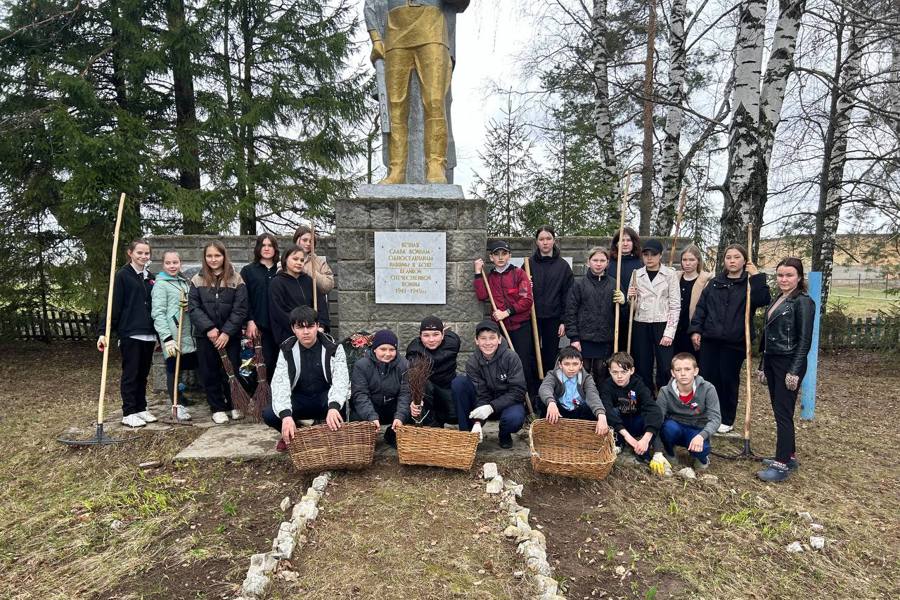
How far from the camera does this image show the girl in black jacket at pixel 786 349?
11.9 ft

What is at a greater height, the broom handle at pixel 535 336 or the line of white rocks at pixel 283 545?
the broom handle at pixel 535 336

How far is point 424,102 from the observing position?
196 inches

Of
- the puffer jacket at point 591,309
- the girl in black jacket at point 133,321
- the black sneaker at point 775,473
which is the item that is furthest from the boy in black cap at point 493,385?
the girl in black jacket at point 133,321

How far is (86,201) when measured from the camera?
290 inches

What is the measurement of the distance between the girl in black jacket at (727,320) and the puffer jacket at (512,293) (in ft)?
4.54

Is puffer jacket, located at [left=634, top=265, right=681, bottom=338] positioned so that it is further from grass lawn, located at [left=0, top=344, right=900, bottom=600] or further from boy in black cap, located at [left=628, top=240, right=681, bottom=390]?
grass lawn, located at [left=0, top=344, right=900, bottom=600]

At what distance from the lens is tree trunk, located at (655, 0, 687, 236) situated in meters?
8.98

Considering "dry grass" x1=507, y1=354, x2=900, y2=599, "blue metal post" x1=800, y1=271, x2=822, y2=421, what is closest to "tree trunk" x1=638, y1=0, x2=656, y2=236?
"blue metal post" x1=800, y1=271, x2=822, y2=421

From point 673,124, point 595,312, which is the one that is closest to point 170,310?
point 595,312

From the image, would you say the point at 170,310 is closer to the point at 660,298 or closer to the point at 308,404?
the point at 308,404

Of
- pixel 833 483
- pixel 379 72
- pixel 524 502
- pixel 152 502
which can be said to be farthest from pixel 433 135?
pixel 833 483

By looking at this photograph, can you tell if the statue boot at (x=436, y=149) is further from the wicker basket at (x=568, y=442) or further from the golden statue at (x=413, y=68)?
the wicker basket at (x=568, y=442)

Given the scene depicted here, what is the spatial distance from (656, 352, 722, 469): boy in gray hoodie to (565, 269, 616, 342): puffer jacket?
736 mm

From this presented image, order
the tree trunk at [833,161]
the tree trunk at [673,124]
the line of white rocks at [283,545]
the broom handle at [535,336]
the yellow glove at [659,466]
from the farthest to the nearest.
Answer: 1. the tree trunk at [833,161]
2. the tree trunk at [673,124]
3. the broom handle at [535,336]
4. the yellow glove at [659,466]
5. the line of white rocks at [283,545]
